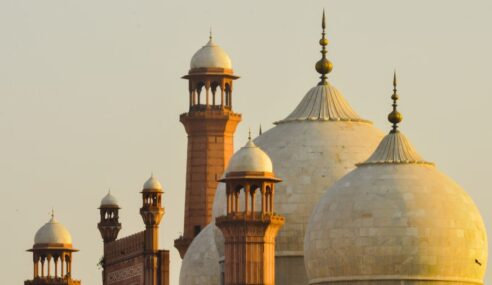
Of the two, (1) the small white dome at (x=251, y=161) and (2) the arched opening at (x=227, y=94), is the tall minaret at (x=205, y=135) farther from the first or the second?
(1) the small white dome at (x=251, y=161)

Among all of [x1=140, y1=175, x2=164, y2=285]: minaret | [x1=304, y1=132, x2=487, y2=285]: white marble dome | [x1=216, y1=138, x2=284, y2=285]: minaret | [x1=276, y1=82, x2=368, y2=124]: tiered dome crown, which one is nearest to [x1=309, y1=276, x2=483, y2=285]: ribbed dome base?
[x1=304, y1=132, x2=487, y2=285]: white marble dome

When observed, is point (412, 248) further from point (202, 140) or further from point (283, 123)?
point (202, 140)

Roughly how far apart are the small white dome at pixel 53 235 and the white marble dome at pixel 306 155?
14741 mm

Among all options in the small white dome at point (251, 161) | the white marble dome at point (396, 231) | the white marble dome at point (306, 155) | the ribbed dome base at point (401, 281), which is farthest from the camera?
the white marble dome at point (306, 155)

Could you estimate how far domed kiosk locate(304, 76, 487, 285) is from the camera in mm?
80938

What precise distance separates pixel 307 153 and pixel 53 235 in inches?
720

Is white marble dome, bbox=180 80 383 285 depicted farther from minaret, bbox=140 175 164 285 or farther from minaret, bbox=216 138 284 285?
minaret, bbox=140 175 164 285

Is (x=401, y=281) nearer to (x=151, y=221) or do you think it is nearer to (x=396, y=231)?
(x=396, y=231)

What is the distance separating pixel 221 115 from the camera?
99.7 meters

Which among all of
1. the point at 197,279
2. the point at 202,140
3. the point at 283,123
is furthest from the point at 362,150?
the point at 202,140

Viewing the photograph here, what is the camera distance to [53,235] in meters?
102

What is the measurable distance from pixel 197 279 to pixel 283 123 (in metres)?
6.88

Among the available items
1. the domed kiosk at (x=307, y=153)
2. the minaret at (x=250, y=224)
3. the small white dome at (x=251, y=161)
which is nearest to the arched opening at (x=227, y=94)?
the domed kiosk at (x=307, y=153)

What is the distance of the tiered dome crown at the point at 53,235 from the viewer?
334ft
